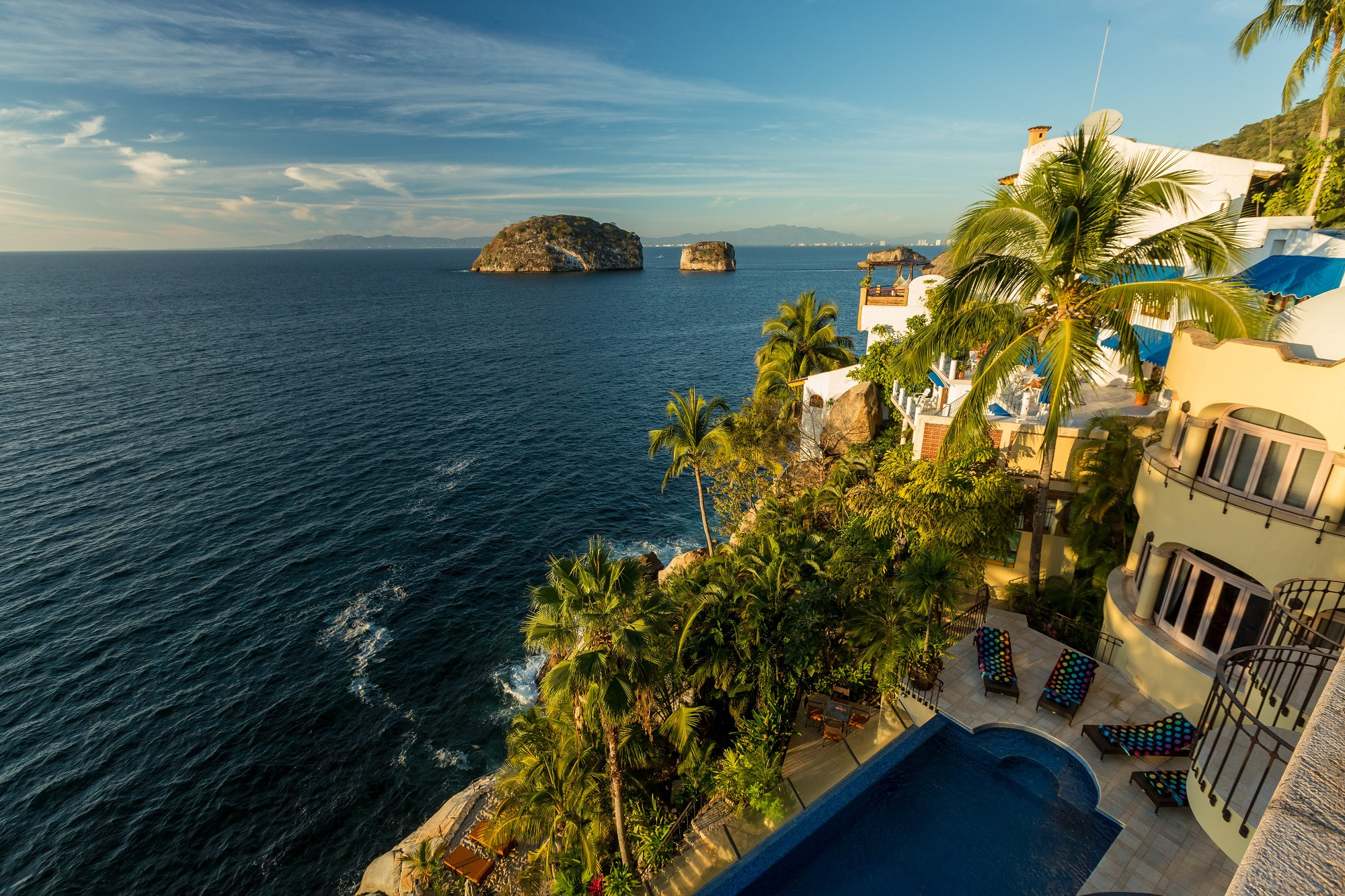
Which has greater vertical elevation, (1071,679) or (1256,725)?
(1256,725)

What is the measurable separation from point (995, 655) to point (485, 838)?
1694 cm

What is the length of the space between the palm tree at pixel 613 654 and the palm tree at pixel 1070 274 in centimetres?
998

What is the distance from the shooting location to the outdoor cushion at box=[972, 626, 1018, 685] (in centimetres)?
1756

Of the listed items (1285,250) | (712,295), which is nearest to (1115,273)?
(1285,250)

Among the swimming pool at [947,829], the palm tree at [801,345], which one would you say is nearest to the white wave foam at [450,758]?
the swimming pool at [947,829]

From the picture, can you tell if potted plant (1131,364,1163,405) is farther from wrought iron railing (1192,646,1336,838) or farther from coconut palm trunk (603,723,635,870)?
coconut palm trunk (603,723,635,870)

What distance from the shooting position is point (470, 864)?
18.8m

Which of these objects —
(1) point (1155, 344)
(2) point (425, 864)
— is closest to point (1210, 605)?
(1) point (1155, 344)

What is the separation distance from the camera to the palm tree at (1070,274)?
570 inches

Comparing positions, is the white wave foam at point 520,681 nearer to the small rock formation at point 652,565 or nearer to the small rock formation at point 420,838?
the small rock formation at point 420,838

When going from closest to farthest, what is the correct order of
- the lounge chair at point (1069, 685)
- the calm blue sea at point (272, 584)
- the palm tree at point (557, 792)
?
the palm tree at point (557, 792), the lounge chair at point (1069, 685), the calm blue sea at point (272, 584)

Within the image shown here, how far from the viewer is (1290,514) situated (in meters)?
12.8

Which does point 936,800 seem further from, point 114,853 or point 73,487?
point 73,487

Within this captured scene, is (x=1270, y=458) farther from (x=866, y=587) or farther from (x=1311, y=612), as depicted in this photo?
(x=866, y=587)
